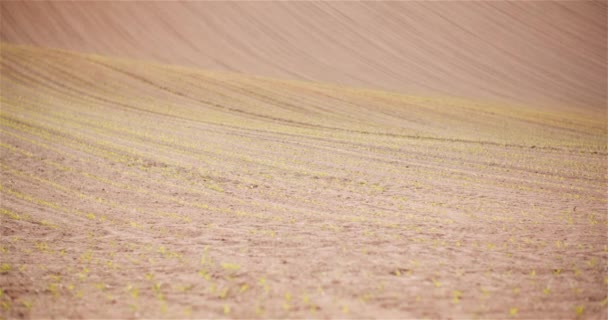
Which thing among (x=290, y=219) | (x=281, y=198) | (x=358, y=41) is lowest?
(x=290, y=219)

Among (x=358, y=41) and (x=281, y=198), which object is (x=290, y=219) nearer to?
(x=281, y=198)

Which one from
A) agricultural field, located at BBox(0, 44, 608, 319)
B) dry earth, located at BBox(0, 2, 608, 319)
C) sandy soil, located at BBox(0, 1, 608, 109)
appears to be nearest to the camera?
agricultural field, located at BBox(0, 44, 608, 319)

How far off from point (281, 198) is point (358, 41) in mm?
34869

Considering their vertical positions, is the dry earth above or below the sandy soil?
below

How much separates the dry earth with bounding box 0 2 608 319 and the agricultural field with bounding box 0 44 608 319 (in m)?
0.04

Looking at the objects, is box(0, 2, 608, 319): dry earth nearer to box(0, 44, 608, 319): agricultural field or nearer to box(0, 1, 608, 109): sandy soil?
box(0, 44, 608, 319): agricultural field

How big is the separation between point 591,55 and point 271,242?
1883 inches

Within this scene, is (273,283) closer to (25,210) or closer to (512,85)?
(25,210)

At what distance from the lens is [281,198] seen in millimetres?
10172

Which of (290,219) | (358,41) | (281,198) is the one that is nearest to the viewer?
(290,219)

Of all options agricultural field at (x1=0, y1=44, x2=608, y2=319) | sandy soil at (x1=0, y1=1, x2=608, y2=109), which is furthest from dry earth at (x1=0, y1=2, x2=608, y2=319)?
sandy soil at (x1=0, y1=1, x2=608, y2=109)

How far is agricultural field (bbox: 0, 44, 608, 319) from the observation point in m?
5.75

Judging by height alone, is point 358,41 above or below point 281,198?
above

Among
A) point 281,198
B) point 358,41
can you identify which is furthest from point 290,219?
point 358,41
